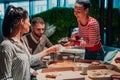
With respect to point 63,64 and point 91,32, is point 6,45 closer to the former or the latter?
point 63,64

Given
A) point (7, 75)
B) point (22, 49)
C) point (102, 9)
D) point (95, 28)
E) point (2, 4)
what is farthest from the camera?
point (2, 4)

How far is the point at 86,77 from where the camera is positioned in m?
2.92

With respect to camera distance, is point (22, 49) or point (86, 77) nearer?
point (22, 49)

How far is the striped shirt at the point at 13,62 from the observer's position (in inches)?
85.7

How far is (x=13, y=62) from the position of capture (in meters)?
2.23

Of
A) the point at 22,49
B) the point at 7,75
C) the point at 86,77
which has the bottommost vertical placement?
the point at 86,77

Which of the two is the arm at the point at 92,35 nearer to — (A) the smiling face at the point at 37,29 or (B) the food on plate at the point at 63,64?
(B) the food on plate at the point at 63,64

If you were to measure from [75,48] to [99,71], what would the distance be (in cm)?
98

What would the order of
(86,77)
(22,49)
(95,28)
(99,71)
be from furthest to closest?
(95,28)
(99,71)
(86,77)
(22,49)

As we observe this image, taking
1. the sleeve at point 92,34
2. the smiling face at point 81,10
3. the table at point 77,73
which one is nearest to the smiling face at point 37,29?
the smiling face at point 81,10

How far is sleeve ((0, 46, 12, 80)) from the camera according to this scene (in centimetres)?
217

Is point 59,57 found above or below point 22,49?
below

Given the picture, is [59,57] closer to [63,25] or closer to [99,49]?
[99,49]

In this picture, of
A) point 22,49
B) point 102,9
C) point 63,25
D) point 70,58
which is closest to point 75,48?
point 70,58
